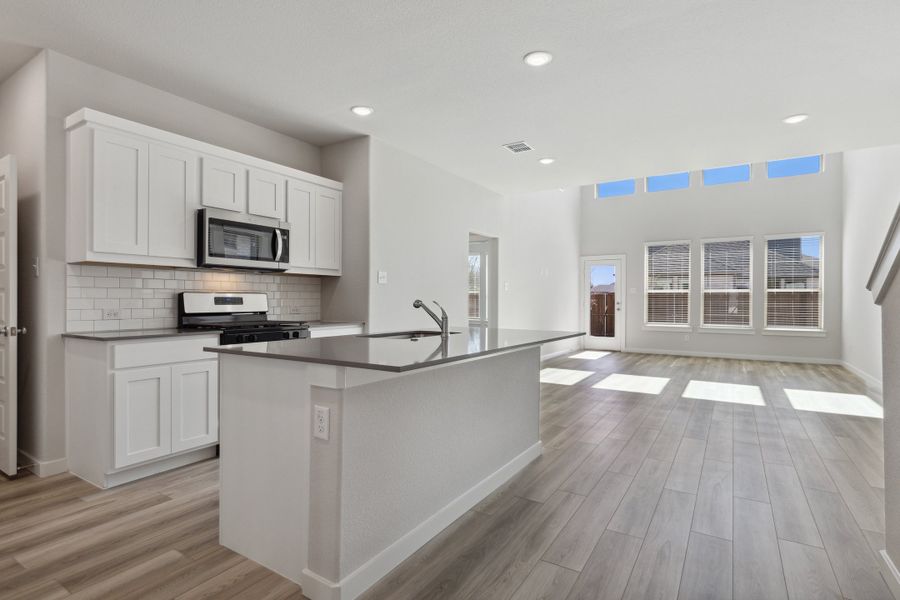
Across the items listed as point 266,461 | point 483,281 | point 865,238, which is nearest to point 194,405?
point 266,461

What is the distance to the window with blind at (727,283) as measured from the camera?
29.1ft

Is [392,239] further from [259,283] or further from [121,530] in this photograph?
[121,530]

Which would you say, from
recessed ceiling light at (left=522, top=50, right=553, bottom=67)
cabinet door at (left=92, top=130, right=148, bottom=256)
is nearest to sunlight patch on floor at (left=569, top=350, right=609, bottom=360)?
recessed ceiling light at (left=522, top=50, right=553, bottom=67)

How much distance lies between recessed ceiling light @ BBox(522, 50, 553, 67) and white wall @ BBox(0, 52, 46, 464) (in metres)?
3.06

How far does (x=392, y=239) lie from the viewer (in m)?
4.82

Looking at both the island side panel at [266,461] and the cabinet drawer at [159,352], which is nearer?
the island side panel at [266,461]

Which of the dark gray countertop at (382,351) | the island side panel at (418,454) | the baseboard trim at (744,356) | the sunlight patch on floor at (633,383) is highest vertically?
the dark gray countertop at (382,351)

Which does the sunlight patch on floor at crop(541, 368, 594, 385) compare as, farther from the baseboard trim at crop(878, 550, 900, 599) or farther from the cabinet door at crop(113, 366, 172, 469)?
the cabinet door at crop(113, 366, 172, 469)

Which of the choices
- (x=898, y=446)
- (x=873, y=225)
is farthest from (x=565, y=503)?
(x=873, y=225)

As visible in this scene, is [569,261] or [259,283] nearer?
[259,283]

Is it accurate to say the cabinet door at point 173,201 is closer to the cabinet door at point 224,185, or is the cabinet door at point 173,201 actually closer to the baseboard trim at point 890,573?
the cabinet door at point 224,185

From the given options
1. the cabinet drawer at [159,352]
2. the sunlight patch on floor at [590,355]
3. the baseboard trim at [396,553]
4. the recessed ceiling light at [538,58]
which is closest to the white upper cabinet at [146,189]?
the cabinet drawer at [159,352]

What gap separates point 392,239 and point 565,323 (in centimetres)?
572

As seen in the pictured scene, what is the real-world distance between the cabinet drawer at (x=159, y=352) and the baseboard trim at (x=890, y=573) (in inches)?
141
